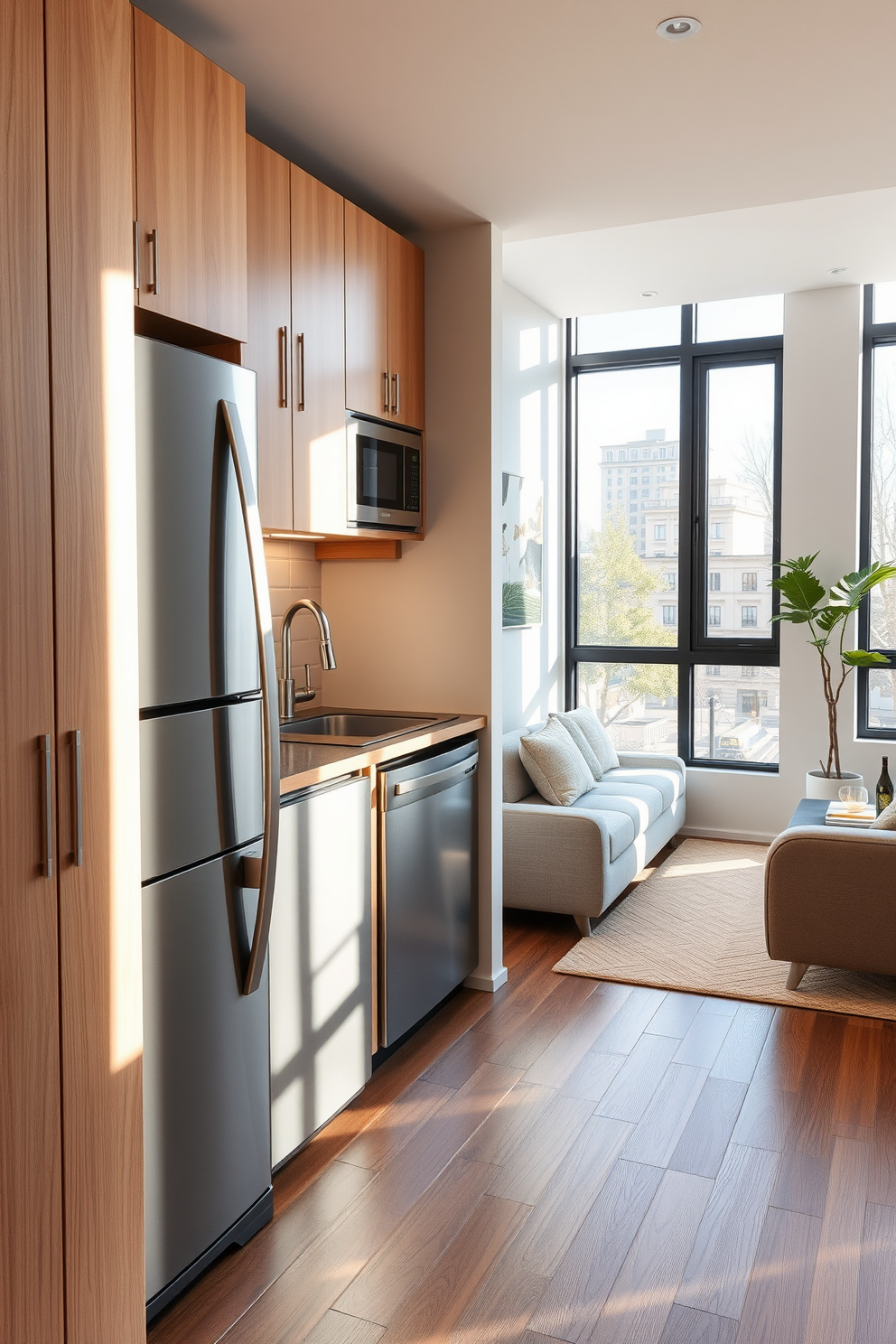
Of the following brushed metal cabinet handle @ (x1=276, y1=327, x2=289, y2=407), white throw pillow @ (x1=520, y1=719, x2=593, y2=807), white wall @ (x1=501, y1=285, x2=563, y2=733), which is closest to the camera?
brushed metal cabinet handle @ (x1=276, y1=327, x2=289, y2=407)

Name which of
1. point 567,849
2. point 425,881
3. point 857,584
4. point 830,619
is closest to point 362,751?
point 425,881

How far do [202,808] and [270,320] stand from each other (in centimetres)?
136

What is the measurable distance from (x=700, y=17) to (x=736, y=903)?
3538mm

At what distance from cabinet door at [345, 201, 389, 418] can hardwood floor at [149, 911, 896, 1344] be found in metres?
1.98

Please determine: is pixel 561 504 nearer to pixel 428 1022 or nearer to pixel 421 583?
pixel 421 583

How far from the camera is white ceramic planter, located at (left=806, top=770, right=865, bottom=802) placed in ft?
17.4

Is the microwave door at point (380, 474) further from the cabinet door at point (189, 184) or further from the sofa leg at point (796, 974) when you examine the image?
the sofa leg at point (796, 974)

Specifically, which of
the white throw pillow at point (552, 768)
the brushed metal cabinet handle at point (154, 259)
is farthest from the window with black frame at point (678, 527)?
the brushed metal cabinet handle at point (154, 259)

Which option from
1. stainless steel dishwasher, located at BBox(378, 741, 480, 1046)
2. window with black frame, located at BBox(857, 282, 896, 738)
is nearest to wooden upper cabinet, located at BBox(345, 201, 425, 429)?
stainless steel dishwasher, located at BBox(378, 741, 480, 1046)

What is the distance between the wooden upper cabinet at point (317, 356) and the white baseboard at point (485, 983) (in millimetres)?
1640

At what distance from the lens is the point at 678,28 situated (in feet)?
7.39

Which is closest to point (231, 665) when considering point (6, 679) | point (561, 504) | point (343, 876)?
point (6, 679)

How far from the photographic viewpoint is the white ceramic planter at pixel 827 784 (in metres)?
5.31

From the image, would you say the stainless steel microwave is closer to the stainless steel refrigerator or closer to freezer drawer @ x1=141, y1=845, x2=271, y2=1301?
the stainless steel refrigerator
